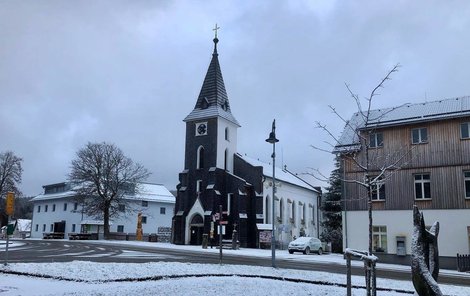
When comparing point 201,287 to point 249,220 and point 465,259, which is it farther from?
point 249,220

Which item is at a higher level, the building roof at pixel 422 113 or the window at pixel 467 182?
the building roof at pixel 422 113

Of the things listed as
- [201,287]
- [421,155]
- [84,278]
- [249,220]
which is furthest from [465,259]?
[249,220]

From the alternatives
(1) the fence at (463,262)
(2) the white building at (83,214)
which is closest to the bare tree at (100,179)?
(2) the white building at (83,214)

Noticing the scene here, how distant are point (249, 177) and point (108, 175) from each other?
19.7m

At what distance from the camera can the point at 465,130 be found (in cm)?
2934

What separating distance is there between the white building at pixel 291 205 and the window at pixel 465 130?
2541 centimetres

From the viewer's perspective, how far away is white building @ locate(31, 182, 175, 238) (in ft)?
243

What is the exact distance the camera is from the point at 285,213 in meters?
62.8

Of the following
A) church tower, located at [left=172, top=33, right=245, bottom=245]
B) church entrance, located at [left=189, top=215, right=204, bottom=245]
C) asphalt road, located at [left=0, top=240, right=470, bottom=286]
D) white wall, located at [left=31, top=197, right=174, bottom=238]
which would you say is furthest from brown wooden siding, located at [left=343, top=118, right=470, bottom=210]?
white wall, located at [left=31, top=197, right=174, bottom=238]

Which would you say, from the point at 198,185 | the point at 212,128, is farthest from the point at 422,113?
the point at 198,185

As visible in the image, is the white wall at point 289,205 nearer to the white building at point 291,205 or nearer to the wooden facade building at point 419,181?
the white building at point 291,205

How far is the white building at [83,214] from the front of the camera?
7414 centimetres

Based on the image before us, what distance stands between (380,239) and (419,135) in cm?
766

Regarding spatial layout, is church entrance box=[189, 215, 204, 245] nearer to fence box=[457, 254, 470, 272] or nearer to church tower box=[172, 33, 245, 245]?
church tower box=[172, 33, 245, 245]
